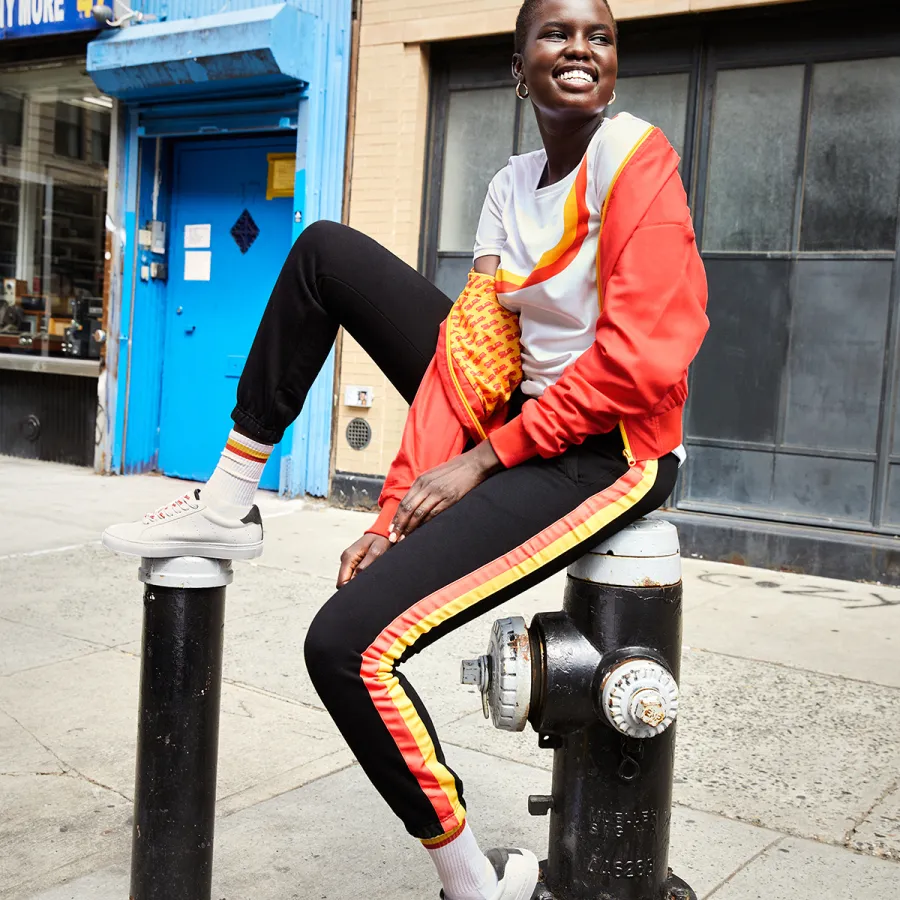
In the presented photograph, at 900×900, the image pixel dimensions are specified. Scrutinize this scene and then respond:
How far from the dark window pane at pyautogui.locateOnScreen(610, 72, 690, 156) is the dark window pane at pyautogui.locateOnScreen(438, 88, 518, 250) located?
2.64ft

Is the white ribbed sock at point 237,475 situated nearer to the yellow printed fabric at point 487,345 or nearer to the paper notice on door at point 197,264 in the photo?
the yellow printed fabric at point 487,345

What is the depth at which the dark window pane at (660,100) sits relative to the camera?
644cm

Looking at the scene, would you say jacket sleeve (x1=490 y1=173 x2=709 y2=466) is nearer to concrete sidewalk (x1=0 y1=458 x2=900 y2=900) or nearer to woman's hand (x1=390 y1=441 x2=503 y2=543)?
woman's hand (x1=390 y1=441 x2=503 y2=543)

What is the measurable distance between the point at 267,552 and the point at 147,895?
3.98 metres

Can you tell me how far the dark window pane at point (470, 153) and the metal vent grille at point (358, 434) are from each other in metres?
1.31

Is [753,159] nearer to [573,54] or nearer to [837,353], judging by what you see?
[837,353]

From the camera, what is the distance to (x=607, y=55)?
2188 millimetres

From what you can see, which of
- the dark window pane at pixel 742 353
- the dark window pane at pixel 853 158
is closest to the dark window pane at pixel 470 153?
the dark window pane at pixel 742 353

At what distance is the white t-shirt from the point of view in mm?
2125

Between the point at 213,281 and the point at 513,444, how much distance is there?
6.78m

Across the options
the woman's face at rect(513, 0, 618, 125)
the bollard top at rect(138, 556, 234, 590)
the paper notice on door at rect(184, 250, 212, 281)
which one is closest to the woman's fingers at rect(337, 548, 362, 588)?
the bollard top at rect(138, 556, 234, 590)

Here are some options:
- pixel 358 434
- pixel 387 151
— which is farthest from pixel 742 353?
pixel 387 151

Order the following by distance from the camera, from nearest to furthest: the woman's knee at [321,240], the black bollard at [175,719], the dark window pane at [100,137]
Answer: the black bollard at [175,719]
the woman's knee at [321,240]
the dark window pane at [100,137]

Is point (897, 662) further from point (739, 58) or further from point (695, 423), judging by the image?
point (739, 58)
